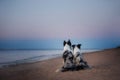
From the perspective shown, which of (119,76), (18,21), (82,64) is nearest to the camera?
(119,76)

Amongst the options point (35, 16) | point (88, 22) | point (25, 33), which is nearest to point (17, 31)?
point (25, 33)

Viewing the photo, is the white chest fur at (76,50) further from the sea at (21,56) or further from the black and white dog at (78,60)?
the sea at (21,56)

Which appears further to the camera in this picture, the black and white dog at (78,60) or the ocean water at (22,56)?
the ocean water at (22,56)

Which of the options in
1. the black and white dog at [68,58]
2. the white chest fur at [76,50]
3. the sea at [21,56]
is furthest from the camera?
the sea at [21,56]

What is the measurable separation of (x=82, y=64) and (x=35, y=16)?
6.23 ft

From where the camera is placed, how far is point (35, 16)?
193 inches

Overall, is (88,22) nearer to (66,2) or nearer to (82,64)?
(66,2)

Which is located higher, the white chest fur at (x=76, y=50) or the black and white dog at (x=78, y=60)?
the white chest fur at (x=76, y=50)

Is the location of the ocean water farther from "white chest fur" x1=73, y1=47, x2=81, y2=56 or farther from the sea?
"white chest fur" x1=73, y1=47, x2=81, y2=56

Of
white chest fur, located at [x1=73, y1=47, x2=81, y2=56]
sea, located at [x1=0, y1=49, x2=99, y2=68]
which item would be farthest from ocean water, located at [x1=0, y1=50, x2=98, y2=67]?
white chest fur, located at [x1=73, y1=47, x2=81, y2=56]

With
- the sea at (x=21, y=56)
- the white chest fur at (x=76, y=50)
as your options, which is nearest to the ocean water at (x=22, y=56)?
the sea at (x=21, y=56)

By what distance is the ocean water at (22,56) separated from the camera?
4.96m

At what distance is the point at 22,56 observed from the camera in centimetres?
574

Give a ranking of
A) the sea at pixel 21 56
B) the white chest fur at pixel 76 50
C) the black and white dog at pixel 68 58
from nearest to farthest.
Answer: the black and white dog at pixel 68 58 < the white chest fur at pixel 76 50 < the sea at pixel 21 56
